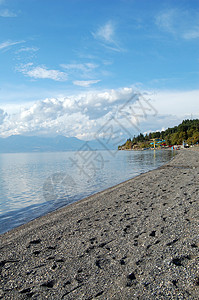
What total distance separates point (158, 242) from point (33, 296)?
463cm

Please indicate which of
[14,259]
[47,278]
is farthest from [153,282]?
[14,259]

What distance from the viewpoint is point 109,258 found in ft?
23.9

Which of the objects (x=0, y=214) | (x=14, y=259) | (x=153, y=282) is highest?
(x=153, y=282)

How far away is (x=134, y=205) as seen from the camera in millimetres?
14289

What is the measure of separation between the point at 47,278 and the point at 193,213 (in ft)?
25.4

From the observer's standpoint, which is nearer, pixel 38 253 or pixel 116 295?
pixel 116 295

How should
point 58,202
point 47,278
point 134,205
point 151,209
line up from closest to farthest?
1. point 47,278
2. point 151,209
3. point 134,205
4. point 58,202

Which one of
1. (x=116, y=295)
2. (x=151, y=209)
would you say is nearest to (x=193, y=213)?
(x=151, y=209)

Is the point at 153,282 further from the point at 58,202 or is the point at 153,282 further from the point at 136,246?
the point at 58,202

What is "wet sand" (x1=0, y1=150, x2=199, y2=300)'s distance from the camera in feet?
18.3

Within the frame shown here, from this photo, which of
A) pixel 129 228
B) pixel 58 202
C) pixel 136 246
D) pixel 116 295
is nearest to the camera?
pixel 116 295

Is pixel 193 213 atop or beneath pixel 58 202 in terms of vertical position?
atop

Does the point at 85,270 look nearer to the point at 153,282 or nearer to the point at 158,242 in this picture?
the point at 153,282

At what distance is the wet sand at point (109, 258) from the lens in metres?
5.57
